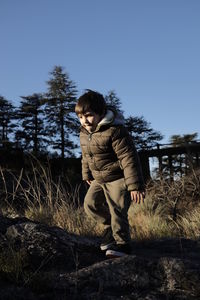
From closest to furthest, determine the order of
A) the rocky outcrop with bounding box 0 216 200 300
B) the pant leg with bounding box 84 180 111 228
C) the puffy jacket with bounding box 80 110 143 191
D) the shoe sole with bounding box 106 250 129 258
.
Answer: the rocky outcrop with bounding box 0 216 200 300, the shoe sole with bounding box 106 250 129 258, the puffy jacket with bounding box 80 110 143 191, the pant leg with bounding box 84 180 111 228

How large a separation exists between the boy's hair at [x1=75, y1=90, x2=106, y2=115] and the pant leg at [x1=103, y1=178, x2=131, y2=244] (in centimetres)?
64

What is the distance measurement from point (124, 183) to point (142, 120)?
25.6 metres

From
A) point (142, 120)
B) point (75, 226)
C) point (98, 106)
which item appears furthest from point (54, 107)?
point (98, 106)

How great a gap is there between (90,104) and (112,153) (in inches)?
18.7

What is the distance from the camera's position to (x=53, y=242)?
2.99 metres

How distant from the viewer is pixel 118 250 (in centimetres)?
314

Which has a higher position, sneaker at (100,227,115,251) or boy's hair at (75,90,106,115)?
boy's hair at (75,90,106,115)

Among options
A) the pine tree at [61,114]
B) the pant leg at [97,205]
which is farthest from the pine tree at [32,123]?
the pant leg at [97,205]

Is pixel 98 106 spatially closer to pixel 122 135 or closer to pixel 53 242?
pixel 122 135

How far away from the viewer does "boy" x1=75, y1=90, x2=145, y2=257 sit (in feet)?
10.3

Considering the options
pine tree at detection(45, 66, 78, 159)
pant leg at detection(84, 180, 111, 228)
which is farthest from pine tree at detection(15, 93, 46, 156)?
pant leg at detection(84, 180, 111, 228)

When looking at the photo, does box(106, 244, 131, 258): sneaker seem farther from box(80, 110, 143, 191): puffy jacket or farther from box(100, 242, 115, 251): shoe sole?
box(80, 110, 143, 191): puffy jacket

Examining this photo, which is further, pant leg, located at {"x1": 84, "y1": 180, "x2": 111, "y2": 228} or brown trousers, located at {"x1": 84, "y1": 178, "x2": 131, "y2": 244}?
pant leg, located at {"x1": 84, "y1": 180, "x2": 111, "y2": 228}

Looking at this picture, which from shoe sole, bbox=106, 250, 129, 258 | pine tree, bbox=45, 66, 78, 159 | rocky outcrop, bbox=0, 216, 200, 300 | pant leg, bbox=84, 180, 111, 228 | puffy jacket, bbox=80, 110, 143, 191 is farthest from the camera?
pine tree, bbox=45, 66, 78, 159
